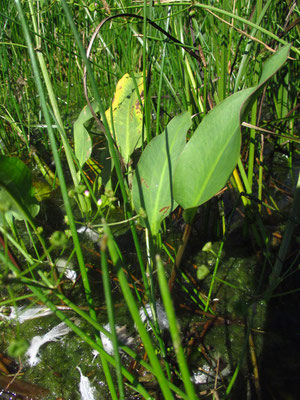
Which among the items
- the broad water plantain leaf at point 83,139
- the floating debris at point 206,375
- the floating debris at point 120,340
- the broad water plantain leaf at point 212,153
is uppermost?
the broad water plantain leaf at point 212,153

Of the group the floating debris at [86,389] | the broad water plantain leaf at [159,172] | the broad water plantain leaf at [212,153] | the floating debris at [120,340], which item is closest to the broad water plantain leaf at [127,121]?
the broad water plantain leaf at [159,172]

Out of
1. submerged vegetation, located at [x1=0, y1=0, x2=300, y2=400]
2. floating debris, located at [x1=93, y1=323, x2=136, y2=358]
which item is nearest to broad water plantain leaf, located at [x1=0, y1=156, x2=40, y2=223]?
submerged vegetation, located at [x1=0, y1=0, x2=300, y2=400]

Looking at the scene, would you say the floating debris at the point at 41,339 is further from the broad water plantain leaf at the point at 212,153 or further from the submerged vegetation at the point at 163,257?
the broad water plantain leaf at the point at 212,153

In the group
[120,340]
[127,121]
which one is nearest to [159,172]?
[127,121]

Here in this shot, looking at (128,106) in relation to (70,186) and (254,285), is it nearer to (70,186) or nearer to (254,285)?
(70,186)

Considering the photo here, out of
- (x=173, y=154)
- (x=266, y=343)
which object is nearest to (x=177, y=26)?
(x=173, y=154)

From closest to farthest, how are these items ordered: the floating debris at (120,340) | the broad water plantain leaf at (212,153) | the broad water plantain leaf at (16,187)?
the broad water plantain leaf at (212,153)
the broad water plantain leaf at (16,187)
the floating debris at (120,340)

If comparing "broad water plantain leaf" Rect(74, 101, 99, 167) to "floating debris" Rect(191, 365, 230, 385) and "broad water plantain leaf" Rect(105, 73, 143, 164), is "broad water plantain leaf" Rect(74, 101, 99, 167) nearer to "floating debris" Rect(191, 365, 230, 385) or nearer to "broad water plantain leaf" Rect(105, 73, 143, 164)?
"broad water plantain leaf" Rect(105, 73, 143, 164)
